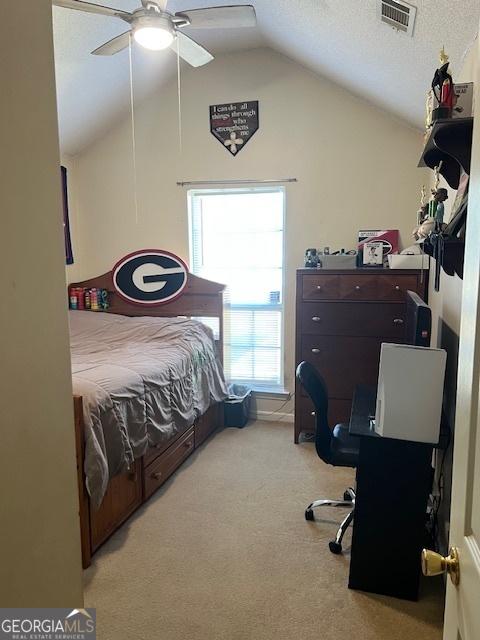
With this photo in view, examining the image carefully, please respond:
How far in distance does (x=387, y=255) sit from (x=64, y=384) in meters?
3.11

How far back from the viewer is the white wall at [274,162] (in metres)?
3.69

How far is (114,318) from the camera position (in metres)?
4.04

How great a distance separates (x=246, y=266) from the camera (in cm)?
Result: 414

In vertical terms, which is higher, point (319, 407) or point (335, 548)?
point (319, 407)

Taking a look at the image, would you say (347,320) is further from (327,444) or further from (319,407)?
(327,444)

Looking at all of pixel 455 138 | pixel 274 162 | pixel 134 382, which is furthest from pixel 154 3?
pixel 274 162

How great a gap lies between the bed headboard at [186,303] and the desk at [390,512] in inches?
89.1

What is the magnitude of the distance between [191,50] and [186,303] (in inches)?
82.0

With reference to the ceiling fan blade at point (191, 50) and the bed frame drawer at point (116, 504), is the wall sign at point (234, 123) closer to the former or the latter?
the ceiling fan blade at point (191, 50)

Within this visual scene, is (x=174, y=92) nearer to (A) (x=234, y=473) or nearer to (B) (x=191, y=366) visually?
(B) (x=191, y=366)

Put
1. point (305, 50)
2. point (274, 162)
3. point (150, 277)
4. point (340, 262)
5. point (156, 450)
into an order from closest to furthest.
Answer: point (156, 450) → point (305, 50) → point (340, 262) → point (274, 162) → point (150, 277)

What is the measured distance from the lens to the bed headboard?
4105mm

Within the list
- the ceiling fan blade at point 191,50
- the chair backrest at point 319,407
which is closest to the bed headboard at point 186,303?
the chair backrest at point 319,407

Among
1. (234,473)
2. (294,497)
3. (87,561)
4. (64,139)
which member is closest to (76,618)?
(87,561)
